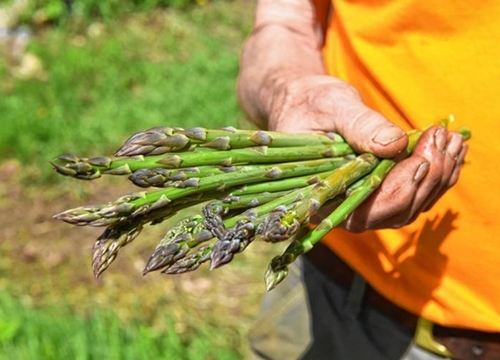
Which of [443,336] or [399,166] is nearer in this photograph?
[399,166]

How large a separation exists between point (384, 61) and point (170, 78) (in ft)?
10.1

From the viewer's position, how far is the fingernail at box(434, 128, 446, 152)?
1206 mm

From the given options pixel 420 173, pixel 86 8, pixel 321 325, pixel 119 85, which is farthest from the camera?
pixel 86 8

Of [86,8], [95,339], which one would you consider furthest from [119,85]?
[95,339]

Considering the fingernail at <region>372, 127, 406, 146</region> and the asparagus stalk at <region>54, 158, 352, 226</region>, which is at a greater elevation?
the fingernail at <region>372, 127, 406, 146</region>

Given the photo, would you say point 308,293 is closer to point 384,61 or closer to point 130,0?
point 384,61

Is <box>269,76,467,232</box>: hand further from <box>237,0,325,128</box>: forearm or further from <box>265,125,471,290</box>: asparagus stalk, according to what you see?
<box>237,0,325,128</box>: forearm

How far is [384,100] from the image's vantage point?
1.43m

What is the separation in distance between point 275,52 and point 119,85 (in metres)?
2.74

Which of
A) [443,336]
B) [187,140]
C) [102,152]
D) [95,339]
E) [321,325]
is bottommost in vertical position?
[102,152]

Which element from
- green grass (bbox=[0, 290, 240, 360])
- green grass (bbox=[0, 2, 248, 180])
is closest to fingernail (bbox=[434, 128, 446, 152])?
green grass (bbox=[0, 290, 240, 360])

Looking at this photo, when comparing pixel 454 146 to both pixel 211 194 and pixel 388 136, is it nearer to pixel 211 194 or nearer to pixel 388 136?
pixel 388 136

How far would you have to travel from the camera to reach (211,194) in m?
1.12

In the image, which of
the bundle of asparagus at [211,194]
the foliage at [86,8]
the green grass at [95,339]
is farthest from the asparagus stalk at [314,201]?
the foliage at [86,8]
